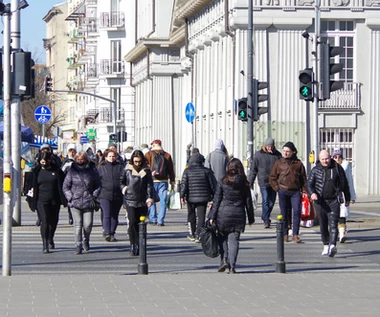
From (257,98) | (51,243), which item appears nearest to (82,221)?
(51,243)

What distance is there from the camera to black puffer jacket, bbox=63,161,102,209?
2006cm

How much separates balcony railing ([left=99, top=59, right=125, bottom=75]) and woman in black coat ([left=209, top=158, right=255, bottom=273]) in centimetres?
7359

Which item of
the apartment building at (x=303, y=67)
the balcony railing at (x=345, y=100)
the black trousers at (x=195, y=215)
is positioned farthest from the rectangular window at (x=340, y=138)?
the black trousers at (x=195, y=215)

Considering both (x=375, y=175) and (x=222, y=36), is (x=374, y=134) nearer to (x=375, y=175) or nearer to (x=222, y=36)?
(x=375, y=175)

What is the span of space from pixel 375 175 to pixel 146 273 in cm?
2893

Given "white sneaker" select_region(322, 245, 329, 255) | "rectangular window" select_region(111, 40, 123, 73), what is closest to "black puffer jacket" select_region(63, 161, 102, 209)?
"white sneaker" select_region(322, 245, 329, 255)

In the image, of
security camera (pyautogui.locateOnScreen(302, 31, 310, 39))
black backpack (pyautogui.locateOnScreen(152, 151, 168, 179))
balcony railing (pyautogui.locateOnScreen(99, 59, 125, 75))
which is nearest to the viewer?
black backpack (pyautogui.locateOnScreen(152, 151, 168, 179))

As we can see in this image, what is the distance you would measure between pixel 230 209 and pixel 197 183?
513 cm

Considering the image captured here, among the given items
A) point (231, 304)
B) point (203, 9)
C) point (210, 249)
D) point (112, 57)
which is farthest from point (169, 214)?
point (112, 57)

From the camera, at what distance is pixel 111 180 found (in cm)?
2217

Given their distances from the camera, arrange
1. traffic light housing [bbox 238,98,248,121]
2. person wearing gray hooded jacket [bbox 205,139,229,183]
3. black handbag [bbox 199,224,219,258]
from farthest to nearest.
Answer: traffic light housing [bbox 238,98,248,121]
person wearing gray hooded jacket [bbox 205,139,229,183]
black handbag [bbox 199,224,219,258]

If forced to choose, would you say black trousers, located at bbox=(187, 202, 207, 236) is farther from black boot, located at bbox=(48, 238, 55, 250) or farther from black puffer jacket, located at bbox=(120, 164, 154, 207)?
black boot, located at bbox=(48, 238, 55, 250)

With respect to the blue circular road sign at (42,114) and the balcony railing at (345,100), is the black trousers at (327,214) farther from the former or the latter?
the balcony railing at (345,100)

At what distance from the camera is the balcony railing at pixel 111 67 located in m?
90.1
